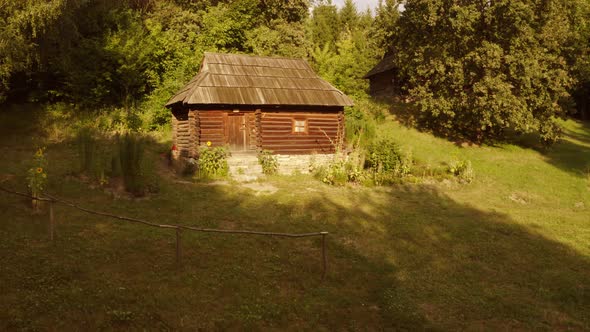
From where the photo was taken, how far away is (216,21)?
2570 cm

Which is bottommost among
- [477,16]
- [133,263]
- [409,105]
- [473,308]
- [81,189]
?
[473,308]

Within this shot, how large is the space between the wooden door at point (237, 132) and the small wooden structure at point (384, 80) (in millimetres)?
18305

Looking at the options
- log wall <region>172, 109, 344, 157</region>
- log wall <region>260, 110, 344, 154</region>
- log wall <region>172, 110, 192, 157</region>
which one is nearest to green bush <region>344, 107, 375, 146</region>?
log wall <region>260, 110, 344, 154</region>

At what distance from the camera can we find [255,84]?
58.5ft

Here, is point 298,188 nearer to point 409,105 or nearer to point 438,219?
point 438,219

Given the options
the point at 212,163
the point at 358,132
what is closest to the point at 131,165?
the point at 212,163

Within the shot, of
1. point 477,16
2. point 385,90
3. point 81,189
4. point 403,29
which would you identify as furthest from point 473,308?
point 385,90

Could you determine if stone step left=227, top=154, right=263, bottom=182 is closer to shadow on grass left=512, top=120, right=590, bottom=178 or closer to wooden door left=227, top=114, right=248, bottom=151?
wooden door left=227, top=114, right=248, bottom=151

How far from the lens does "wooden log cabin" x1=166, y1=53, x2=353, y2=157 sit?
16766 mm

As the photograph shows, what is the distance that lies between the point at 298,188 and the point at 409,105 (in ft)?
60.1

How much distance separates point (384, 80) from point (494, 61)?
14539mm

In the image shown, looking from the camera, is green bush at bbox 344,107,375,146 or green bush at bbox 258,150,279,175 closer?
green bush at bbox 258,150,279,175

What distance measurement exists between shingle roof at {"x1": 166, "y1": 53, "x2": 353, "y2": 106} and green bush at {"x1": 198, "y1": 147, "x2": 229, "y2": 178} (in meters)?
2.00

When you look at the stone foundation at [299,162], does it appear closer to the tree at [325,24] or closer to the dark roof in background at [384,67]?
the dark roof in background at [384,67]
